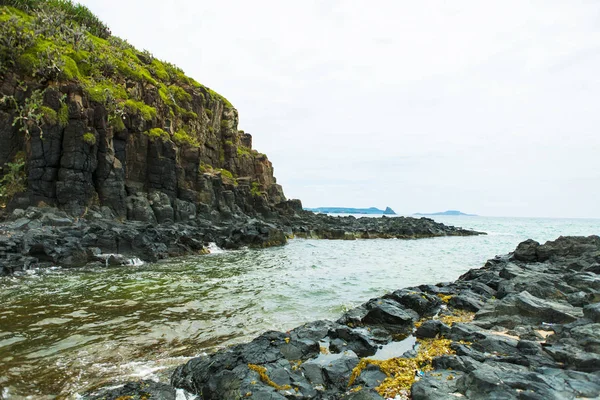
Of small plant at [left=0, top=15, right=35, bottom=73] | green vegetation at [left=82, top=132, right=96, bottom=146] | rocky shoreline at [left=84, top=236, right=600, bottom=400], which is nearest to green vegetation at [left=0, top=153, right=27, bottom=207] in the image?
green vegetation at [left=82, top=132, right=96, bottom=146]

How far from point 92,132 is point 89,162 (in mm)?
3317

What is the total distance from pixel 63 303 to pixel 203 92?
58.1m

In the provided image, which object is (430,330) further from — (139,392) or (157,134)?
(157,134)

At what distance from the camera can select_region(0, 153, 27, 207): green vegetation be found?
95.4 ft

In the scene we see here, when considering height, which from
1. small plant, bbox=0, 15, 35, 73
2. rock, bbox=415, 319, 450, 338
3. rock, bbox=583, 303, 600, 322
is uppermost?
small plant, bbox=0, 15, 35, 73

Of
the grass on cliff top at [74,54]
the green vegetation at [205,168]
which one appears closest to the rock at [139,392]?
the grass on cliff top at [74,54]

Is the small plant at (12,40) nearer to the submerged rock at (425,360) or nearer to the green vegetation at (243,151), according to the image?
the green vegetation at (243,151)

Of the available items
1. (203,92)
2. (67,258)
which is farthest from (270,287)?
(203,92)

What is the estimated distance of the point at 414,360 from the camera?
6805mm

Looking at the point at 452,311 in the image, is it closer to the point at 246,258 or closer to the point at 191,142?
→ the point at 246,258

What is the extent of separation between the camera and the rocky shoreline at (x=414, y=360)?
17.5 ft

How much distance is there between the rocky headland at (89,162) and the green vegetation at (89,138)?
110 mm

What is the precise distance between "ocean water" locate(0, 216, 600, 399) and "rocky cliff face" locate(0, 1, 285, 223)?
14.7 meters

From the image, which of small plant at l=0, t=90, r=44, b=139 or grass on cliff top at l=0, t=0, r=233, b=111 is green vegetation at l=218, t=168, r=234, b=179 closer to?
Result: grass on cliff top at l=0, t=0, r=233, b=111
